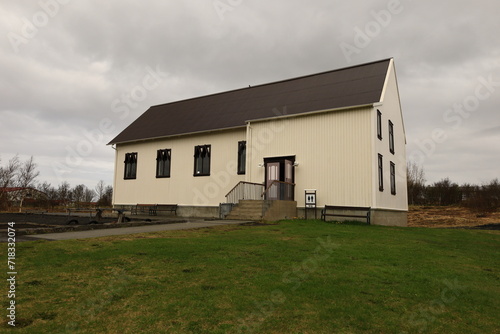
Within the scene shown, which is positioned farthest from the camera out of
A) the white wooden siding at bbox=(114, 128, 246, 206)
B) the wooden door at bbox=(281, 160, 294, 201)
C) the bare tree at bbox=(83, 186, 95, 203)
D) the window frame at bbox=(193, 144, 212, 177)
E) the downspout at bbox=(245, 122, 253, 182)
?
the bare tree at bbox=(83, 186, 95, 203)

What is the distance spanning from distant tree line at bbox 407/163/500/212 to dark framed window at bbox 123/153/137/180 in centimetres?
3422

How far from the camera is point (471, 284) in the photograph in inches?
234

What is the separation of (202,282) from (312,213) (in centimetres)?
1358

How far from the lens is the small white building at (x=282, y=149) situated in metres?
17.6

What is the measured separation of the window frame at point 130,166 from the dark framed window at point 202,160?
20.6 feet

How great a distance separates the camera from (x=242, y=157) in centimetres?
2205

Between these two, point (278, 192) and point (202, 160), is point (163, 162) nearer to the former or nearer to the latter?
point (202, 160)

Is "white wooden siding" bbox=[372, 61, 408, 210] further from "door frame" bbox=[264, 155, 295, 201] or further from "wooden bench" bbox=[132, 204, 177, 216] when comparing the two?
"wooden bench" bbox=[132, 204, 177, 216]

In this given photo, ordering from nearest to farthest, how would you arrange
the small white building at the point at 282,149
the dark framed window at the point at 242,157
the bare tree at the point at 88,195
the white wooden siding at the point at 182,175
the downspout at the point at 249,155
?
1. the small white building at the point at 282,149
2. the downspout at the point at 249,155
3. the dark framed window at the point at 242,157
4. the white wooden siding at the point at 182,175
5. the bare tree at the point at 88,195

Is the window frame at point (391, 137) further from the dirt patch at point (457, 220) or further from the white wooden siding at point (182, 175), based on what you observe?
the white wooden siding at point (182, 175)

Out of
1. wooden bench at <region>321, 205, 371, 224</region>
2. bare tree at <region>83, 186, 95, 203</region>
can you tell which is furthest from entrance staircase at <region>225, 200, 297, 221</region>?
bare tree at <region>83, 186, 95, 203</region>

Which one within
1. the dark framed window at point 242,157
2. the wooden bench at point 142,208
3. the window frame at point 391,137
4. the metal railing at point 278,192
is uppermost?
the window frame at point 391,137

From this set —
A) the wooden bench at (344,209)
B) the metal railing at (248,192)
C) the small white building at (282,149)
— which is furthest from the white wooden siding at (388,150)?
the metal railing at (248,192)

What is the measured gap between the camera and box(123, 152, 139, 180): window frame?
27422 mm
